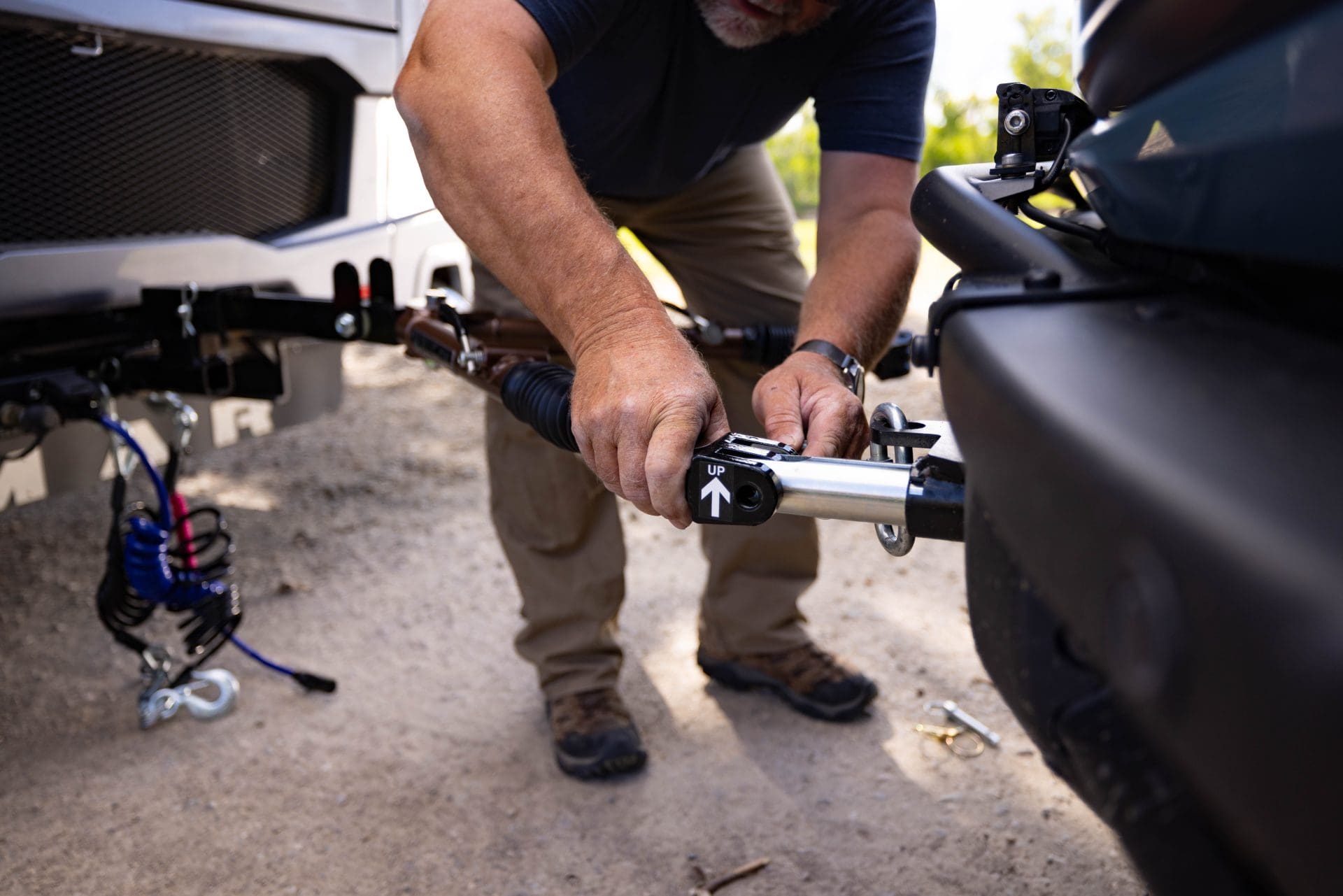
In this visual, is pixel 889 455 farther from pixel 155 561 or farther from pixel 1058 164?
pixel 155 561

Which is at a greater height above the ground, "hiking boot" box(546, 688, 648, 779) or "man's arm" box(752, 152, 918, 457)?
"man's arm" box(752, 152, 918, 457)

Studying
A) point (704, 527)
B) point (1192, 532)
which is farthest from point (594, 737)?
point (1192, 532)

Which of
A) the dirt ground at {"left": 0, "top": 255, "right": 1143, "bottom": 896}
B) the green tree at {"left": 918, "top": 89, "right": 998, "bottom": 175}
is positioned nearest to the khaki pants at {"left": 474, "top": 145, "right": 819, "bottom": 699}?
the dirt ground at {"left": 0, "top": 255, "right": 1143, "bottom": 896}

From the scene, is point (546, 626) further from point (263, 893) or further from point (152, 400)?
point (152, 400)

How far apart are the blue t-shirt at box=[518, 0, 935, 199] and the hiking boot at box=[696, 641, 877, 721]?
1.13m

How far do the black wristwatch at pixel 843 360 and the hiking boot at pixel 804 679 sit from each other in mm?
956

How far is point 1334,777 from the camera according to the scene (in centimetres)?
51

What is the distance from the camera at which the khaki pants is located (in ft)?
7.91

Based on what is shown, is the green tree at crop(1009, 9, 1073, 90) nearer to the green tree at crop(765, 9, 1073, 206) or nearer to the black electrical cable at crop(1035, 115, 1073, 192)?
the green tree at crop(765, 9, 1073, 206)

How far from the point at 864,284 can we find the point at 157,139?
1674mm

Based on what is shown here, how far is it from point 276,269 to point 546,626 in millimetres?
1118

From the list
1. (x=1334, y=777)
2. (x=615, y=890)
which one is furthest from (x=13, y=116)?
(x=1334, y=777)

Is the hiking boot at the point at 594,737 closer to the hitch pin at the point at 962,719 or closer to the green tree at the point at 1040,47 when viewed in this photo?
the hitch pin at the point at 962,719

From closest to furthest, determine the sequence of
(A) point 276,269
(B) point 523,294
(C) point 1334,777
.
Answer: (C) point 1334,777 → (B) point 523,294 → (A) point 276,269
